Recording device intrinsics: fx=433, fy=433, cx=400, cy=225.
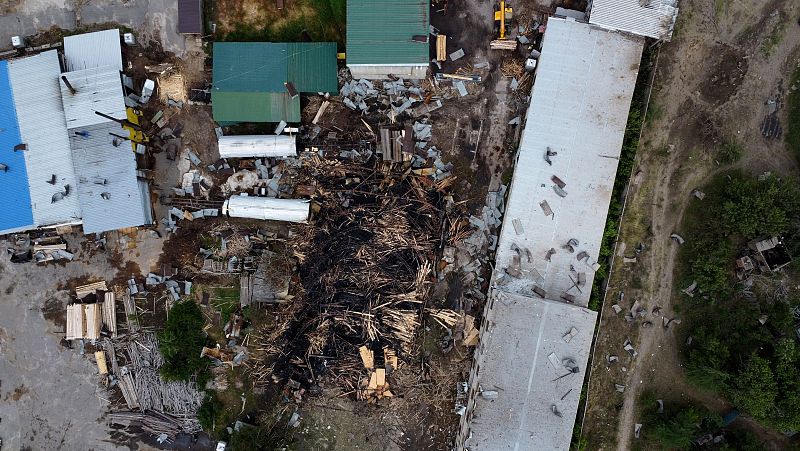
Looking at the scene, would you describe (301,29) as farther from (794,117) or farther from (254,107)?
(794,117)

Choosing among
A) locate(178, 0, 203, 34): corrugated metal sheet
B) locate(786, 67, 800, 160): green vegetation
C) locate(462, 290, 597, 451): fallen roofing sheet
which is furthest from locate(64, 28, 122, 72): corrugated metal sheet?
locate(786, 67, 800, 160): green vegetation

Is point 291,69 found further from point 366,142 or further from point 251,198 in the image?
point 251,198

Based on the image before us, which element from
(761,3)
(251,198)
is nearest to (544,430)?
(251,198)

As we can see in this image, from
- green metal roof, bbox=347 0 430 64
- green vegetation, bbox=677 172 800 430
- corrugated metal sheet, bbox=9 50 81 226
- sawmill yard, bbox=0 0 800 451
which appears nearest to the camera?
green vegetation, bbox=677 172 800 430

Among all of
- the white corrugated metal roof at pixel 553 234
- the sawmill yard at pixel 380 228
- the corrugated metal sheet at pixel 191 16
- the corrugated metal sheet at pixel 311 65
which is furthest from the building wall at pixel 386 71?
the corrugated metal sheet at pixel 191 16

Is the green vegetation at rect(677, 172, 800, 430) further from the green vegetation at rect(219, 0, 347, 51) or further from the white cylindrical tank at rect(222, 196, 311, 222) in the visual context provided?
the green vegetation at rect(219, 0, 347, 51)

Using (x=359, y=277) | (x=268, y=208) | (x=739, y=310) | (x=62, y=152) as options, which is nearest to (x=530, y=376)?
(x=359, y=277)
